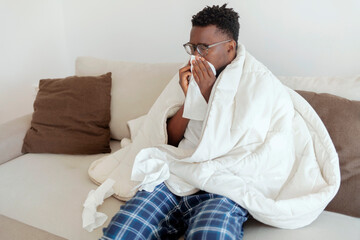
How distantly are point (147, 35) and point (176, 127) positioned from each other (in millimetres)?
1047

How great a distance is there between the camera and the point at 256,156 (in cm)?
110

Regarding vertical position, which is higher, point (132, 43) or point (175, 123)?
point (132, 43)

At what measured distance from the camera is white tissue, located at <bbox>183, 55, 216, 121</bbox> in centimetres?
122

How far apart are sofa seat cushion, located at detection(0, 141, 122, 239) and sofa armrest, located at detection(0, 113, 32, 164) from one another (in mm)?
38

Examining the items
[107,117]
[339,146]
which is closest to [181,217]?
[339,146]

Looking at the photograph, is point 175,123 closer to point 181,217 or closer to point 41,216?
point 181,217

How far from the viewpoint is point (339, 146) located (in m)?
1.20

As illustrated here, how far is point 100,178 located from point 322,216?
907 mm

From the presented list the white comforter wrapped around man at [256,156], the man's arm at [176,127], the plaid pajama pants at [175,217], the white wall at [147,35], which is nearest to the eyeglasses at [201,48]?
the white comforter wrapped around man at [256,156]

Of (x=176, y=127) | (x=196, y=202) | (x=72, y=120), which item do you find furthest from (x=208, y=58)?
(x=72, y=120)

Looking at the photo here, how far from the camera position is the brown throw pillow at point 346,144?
116cm

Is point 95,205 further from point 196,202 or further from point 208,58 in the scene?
point 208,58

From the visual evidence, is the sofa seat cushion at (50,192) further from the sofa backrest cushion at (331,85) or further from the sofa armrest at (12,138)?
the sofa backrest cushion at (331,85)

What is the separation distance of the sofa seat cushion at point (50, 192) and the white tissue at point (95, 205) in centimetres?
2
